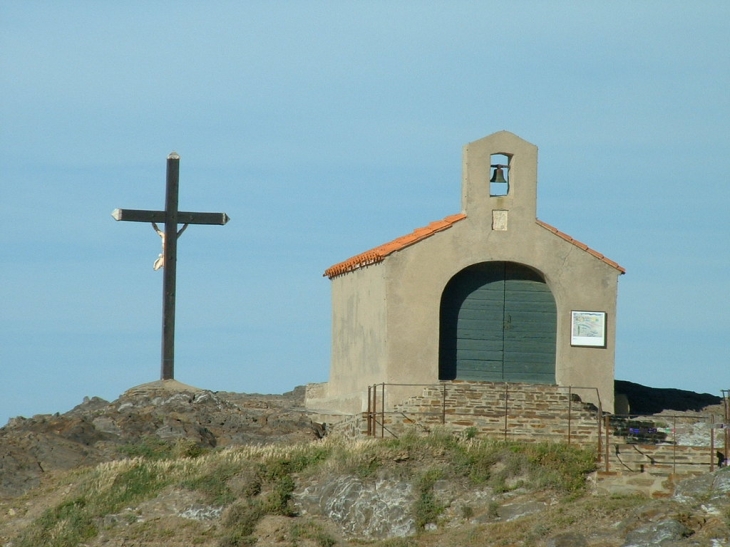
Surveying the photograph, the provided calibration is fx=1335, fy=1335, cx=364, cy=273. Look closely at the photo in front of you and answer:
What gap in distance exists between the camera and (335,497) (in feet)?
80.6

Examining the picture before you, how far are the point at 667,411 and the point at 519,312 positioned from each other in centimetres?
488

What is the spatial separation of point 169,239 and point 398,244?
7.43 meters

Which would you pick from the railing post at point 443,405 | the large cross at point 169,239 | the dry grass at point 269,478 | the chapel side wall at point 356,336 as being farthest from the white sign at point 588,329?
the large cross at point 169,239

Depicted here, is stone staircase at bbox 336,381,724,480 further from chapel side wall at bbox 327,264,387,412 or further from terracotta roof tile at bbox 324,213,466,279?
terracotta roof tile at bbox 324,213,466,279

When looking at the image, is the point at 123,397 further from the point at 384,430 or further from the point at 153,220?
the point at 384,430

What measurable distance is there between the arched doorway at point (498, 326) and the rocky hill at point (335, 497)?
362cm

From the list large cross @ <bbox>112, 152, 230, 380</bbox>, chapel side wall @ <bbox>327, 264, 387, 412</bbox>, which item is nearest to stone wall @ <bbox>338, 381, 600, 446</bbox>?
chapel side wall @ <bbox>327, 264, 387, 412</bbox>

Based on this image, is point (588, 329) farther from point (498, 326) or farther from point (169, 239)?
point (169, 239)

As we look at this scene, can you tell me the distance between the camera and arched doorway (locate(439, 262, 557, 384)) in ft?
97.1

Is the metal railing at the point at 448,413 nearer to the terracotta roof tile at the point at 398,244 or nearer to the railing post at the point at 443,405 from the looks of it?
the railing post at the point at 443,405

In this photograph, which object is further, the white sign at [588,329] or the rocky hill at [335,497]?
the white sign at [588,329]

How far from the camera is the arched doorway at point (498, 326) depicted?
2961cm

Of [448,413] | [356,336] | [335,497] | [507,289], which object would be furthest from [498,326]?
[335,497]

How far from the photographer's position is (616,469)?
82.7 ft
